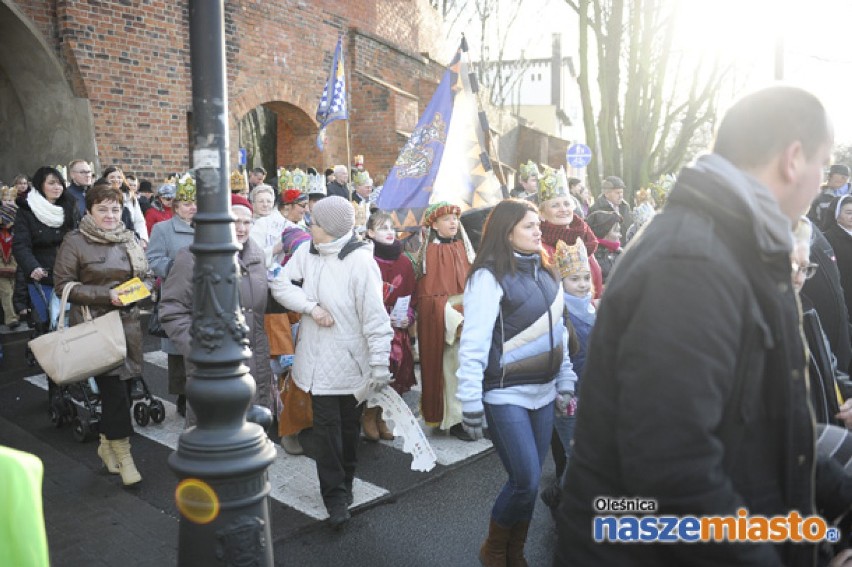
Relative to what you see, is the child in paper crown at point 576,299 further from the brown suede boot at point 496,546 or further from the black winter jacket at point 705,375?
the black winter jacket at point 705,375

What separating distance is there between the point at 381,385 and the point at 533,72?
56.4 m

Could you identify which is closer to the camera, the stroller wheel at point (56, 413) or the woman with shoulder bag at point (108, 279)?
the woman with shoulder bag at point (108, 279)

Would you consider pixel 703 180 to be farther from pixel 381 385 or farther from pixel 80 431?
pixel 80 431

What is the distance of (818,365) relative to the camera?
3189 millimetres

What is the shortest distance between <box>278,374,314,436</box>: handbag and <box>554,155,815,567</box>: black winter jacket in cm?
395

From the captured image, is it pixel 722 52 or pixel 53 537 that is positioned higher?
pixel 722 52

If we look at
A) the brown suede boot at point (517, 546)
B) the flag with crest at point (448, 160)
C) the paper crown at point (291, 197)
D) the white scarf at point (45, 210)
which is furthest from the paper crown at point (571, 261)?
the white scarf at point (45, 210)

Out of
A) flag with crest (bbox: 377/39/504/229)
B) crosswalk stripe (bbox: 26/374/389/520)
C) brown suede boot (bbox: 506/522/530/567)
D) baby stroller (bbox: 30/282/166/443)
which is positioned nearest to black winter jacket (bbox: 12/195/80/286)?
baby stroller (bbox: 30/282/166/443)

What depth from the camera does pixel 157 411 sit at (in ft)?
21.2

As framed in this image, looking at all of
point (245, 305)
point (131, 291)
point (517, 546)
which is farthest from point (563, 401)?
point (131, 291)

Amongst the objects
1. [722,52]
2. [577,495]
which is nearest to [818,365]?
[577,495]

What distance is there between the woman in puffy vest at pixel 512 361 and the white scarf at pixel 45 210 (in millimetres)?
5767

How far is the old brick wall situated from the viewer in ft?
41.2

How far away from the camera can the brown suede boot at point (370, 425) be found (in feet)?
20.4
